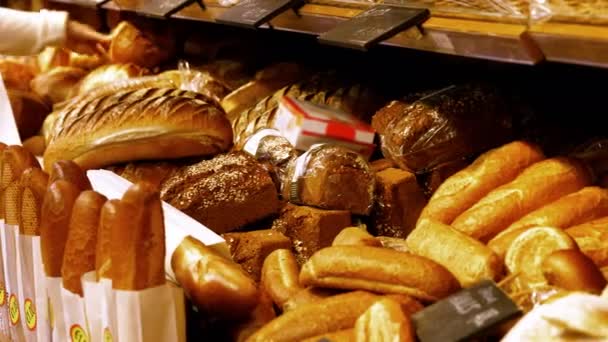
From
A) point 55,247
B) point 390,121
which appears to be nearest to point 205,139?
point 390,121

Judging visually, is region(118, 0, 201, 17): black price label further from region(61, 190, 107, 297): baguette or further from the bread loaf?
region(61, 190, 107, 297): baguette

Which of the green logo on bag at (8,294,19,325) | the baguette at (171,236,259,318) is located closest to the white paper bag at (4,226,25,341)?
the green logo on bag at (8,294,19,325)

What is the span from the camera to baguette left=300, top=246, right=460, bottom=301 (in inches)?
50.7

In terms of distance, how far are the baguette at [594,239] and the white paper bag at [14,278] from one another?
1.17 metres

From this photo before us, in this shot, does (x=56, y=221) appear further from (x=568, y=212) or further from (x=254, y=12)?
(x=568, y=212)

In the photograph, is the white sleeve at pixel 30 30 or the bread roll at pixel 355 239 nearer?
the bread roll at pixel 355 239

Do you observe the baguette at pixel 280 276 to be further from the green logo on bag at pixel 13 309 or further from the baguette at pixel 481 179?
the green logo on bag at pixel 13 309

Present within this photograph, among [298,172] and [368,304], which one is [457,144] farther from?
[368,304]

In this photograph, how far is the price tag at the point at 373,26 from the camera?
1.61 metres

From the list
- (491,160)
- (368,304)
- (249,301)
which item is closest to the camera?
(368,304)

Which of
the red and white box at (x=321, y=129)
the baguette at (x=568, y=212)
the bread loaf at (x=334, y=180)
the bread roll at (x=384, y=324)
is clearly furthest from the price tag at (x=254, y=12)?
the bread roll at (x=384, y=324)

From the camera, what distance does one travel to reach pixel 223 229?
6.16ft

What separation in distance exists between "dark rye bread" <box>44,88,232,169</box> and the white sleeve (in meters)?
0.70

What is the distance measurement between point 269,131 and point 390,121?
35cm
